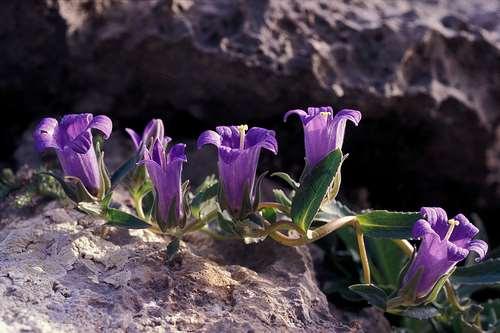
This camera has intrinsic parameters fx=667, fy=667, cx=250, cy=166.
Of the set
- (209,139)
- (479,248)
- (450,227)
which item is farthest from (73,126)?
(479,248)

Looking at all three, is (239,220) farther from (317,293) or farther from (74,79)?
(74,79)

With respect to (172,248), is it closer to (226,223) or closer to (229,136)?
(226,223)

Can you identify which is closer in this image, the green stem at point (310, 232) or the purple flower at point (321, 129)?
the purple flower at point (321, 129)

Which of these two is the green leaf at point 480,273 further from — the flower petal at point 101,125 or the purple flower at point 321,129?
the flower petal at point 101,125

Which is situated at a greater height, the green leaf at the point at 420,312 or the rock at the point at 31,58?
the rock at the point at 31,58

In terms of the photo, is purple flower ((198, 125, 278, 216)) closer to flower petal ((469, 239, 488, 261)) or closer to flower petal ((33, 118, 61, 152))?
flower petal ((33, 118, 61, 152))

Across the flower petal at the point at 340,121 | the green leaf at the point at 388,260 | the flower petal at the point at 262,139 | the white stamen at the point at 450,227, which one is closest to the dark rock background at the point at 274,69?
the green leaf at the point at 388,260
